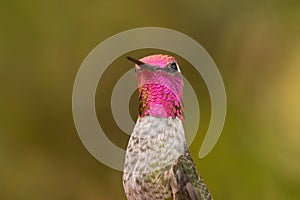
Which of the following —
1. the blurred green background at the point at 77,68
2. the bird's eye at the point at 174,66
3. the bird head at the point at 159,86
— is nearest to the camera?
the bird head at the point at 159,86

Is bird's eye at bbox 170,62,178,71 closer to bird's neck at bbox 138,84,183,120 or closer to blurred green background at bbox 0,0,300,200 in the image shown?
bird's neck at bbox 138,84,183,120

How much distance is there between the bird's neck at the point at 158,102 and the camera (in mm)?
2254

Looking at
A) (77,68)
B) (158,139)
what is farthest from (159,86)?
(77,68)

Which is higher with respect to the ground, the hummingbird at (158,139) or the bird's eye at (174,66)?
the bird's eye at (174,66)

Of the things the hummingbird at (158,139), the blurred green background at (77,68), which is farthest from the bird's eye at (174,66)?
the blurred green background at (77,68)

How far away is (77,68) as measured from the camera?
544cm

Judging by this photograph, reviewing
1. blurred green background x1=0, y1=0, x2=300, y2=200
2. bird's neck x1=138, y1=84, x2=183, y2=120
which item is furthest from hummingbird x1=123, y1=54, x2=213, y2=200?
blurred green background x1=0, y1=0, x2=300, y2=200

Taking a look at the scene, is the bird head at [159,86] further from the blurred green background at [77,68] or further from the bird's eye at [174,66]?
the blurred green background at [77,68]

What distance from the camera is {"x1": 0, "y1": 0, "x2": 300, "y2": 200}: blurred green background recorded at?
200 inches

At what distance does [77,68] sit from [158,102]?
3.23 metres

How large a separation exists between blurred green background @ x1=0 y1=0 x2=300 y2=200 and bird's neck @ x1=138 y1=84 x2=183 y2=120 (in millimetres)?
2556
